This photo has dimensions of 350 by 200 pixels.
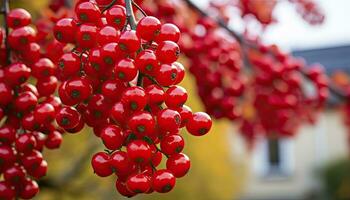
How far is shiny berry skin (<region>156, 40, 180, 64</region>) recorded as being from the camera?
3.87ft

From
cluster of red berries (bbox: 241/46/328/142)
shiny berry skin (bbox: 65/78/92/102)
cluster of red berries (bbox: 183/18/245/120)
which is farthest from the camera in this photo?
cluster of red berries (bbox: 241/46/328/142)

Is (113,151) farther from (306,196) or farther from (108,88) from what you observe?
(306,196)

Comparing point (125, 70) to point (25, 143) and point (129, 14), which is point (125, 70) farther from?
point (25, 143)

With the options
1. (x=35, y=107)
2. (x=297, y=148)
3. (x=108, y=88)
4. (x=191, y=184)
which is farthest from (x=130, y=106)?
(x=297, y=148)

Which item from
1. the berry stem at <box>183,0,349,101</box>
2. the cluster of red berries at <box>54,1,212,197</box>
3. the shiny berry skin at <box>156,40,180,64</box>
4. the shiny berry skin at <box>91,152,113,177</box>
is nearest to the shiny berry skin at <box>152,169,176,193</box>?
the cluster of red berries at <box>54,1,212,197</box>

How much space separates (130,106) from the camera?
3.67 feet

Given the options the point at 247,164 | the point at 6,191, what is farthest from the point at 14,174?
the point at 247,164

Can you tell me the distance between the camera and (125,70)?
1136 mm

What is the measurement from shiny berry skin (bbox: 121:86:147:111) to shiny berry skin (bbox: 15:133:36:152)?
0.38 meters

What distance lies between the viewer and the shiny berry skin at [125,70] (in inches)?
44.8

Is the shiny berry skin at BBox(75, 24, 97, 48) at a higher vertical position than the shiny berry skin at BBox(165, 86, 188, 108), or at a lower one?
higher

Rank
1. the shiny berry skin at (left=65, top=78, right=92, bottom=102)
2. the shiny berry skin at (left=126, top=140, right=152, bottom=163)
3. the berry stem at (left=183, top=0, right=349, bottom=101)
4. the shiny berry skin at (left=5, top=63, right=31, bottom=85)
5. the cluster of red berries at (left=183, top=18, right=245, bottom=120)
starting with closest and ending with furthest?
1. the shiny berry skin at (left=126, top=140, right=152, bottom=163)
2. the shiny berry skin at (left=65, top=78, right=92, bottom=102)
3. the shiny berry skin at (left=5, top=63, right=31, bottom=85)
4. the berry stem at (left=183, top=0, right=349, bottom=101)
5. the cluster of red berries at (left=183, top=18, right=245, bottom=120)

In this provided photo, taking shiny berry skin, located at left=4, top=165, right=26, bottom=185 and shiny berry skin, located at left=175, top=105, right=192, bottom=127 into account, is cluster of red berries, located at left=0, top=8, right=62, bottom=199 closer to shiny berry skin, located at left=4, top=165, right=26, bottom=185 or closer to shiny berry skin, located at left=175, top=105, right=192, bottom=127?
shiny berry skin, located at left=4, top=165, right=26, bottom=185

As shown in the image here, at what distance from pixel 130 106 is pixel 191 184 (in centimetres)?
772
